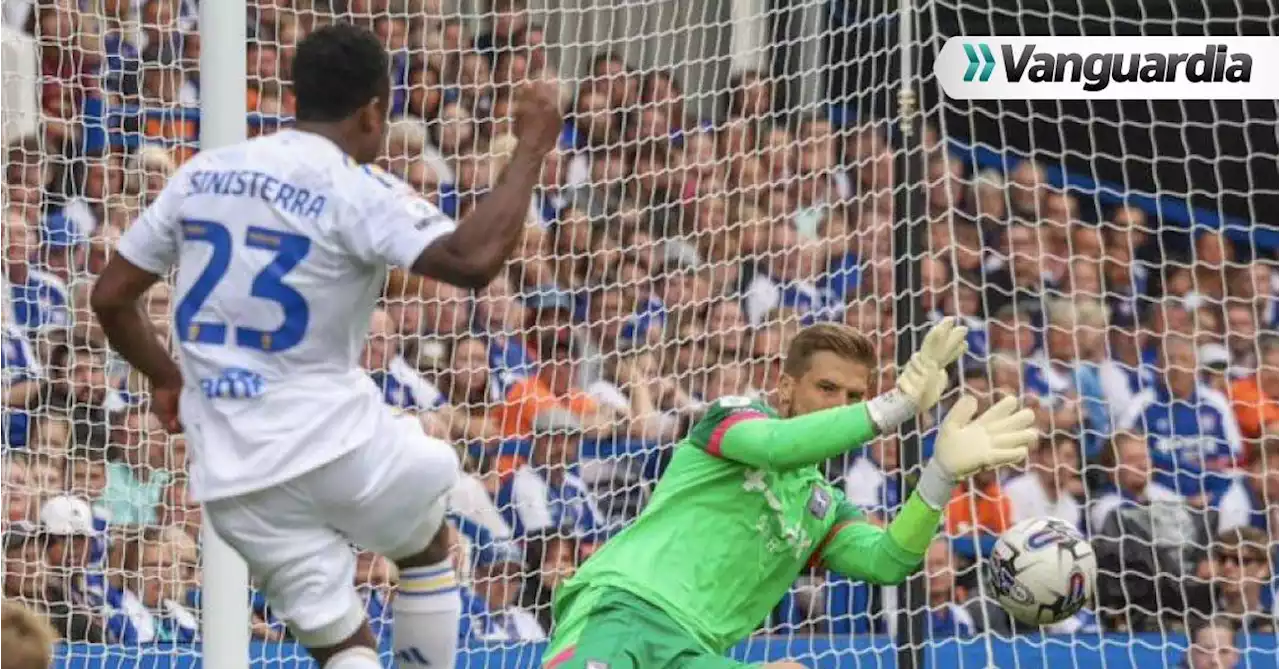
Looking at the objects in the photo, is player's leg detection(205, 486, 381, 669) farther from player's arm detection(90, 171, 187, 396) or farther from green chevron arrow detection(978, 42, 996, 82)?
green chevron arrow detection(978, 42, 996, 82)

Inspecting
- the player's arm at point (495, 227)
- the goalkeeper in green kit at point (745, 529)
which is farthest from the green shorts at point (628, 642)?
the player's arm at point (495, 227)

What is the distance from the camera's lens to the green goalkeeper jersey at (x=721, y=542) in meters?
5.35

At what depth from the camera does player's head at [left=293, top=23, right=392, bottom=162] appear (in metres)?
4.22

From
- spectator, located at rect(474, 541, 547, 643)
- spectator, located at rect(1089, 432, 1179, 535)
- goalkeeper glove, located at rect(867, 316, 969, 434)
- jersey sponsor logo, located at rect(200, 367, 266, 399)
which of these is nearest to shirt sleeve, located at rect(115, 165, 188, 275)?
jersey sponsor logo, located at rect(200, 367, 266, 399)

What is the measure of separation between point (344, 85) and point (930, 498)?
2.02 meters

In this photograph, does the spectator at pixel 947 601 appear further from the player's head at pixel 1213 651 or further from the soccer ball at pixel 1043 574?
the soccer ball at pixel 1043 574

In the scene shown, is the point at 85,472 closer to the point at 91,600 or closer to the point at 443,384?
the point at 91,600

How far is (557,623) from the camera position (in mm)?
5582

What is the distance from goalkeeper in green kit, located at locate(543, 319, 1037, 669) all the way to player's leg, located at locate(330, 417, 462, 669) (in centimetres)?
76

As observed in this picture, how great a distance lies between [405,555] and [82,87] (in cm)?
421

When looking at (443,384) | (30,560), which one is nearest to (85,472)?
(30,560)

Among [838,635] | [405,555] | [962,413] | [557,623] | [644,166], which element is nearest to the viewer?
[405,555]

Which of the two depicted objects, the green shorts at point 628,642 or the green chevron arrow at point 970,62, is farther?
the green chevron arrow at point 970,62

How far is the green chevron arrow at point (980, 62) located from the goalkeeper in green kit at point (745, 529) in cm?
348
